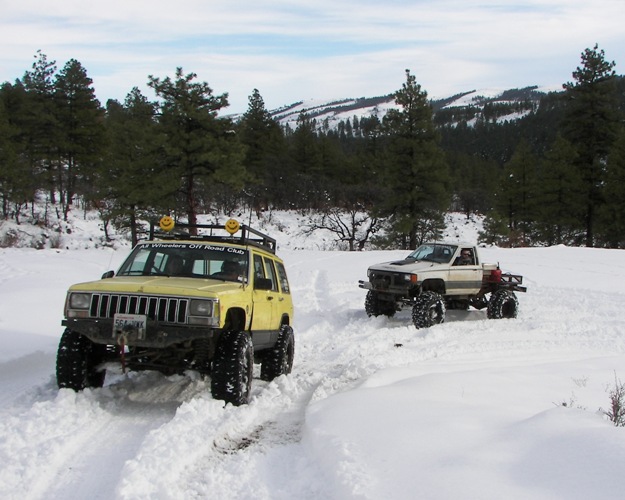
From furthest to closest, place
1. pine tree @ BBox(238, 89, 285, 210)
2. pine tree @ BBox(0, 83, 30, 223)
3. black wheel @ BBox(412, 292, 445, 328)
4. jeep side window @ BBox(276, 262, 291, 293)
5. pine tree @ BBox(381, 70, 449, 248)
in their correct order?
pine tree @ BBox(238, 89, 285, 210), pine tree @ BBox(381, 70, 449, 248), pine tree @ BBox(0, 83, 30, 223), black wheel @ BBox(412, 292, 445, 328), jeep side window @ BBox(276, 262, 291, 293)

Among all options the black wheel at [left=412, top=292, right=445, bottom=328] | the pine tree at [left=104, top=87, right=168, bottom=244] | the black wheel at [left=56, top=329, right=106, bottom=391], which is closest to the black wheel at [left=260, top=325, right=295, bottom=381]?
the black wheel at [left=56, top=329, right=106, bottom=391]

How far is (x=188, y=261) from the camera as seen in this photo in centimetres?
749

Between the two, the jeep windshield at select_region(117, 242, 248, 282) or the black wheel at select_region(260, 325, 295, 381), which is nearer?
the jeep windshield at select_region(117, 242, 248, 282)

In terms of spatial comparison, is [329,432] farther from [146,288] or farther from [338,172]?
[338,172]

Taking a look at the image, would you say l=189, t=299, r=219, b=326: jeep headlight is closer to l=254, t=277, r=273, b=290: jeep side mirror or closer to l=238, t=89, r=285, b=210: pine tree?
l=254, t=277, r=273, b=290: jeep side mirror

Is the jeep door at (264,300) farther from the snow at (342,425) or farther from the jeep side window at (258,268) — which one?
the snow at (342,425)

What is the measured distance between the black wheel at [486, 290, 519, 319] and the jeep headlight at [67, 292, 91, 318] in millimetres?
10546

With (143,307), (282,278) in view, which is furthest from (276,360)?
(143,307)

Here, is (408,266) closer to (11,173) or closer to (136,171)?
(136,171)

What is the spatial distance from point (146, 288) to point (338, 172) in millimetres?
62191

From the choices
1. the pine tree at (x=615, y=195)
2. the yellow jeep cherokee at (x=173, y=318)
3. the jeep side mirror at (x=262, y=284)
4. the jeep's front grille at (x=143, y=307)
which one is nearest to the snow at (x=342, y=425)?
the yellow jeep cherokee at (x=173, y=318)

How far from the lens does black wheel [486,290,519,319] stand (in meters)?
14.2

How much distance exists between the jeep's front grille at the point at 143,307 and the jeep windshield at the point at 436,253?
9354mm

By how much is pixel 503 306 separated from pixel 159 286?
10.2m
